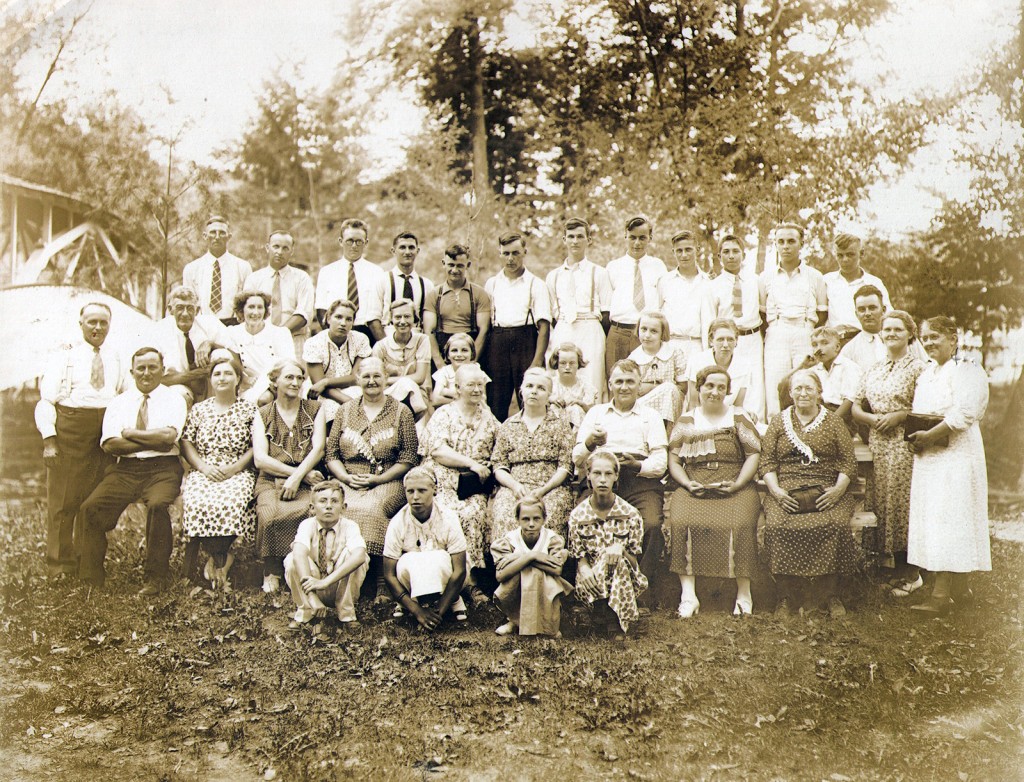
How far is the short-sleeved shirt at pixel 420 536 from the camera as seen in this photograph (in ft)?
13.4

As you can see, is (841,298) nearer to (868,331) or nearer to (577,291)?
(868,331)

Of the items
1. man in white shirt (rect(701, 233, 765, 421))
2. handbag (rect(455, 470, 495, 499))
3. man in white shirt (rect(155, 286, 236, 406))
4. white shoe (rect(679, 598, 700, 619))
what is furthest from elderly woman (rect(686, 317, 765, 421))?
man in white shirt (rect(155, 286, 236, 406))

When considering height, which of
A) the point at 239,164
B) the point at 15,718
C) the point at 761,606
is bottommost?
the point at 15,718

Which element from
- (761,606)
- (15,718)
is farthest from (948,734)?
(15,718)

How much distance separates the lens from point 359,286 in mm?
5105

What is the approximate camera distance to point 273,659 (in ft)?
12.7

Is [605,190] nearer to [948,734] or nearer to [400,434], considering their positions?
[400,434]

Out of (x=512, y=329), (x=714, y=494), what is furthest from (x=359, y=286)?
(x=714, y=494)

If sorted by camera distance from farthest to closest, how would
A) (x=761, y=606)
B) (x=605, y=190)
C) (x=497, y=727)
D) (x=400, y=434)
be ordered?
(x=605, y=190), (x=400, y=434), (x=761, y=606), (x=497, y=727)

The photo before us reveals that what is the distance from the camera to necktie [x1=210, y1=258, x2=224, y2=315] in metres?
5.02

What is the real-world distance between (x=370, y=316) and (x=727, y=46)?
7.55 ft

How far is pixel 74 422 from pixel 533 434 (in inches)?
88.2

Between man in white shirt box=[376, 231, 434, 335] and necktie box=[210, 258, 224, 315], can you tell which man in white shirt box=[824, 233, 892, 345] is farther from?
necktie box=[210, 258, 224, 315]

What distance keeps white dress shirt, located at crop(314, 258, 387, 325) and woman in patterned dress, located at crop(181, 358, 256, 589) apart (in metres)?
0.71
